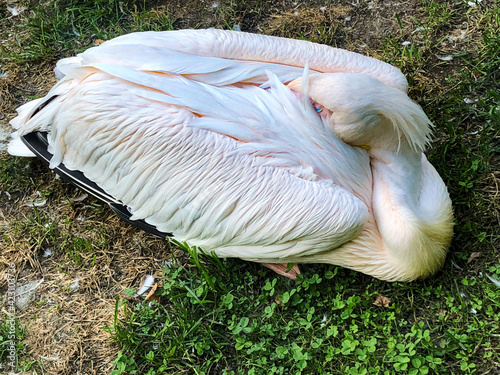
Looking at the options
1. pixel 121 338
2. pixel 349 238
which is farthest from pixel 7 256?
pixel 349 238

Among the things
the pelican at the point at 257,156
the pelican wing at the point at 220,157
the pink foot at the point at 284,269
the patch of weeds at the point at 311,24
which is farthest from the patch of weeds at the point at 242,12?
the pink foot at the point at 284,269

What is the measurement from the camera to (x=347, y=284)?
107 inches

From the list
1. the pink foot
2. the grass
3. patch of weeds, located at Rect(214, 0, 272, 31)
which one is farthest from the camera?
patch of weeds, located at Rect(214, 0, 272, 31)

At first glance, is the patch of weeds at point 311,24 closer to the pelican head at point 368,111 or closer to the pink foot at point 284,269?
the pelican head at point 368,111

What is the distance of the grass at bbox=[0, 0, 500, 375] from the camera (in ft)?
8.29

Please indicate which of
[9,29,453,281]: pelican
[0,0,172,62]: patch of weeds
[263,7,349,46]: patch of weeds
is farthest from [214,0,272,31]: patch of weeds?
[9,29,453,281]: pelican

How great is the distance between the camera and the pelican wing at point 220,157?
2.41 m

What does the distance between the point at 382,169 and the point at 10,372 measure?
89.2 inches

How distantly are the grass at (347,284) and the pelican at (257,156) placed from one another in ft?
0.69

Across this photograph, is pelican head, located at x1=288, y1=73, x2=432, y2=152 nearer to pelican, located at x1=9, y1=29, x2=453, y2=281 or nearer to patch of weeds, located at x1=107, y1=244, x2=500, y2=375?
pelican, located at x1=9, y1=29, x2=453, y2=281

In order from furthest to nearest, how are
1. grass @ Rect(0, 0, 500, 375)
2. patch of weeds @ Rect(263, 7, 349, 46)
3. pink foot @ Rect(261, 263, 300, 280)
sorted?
patch of weeds @ Rect(263, 7, 349, 46)
pink foot @ Rect(261, 263, 300, 280)
grass @ Rect(0, 0, 500, 375)

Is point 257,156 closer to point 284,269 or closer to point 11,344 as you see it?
point 284,269

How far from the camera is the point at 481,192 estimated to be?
282 centimetres

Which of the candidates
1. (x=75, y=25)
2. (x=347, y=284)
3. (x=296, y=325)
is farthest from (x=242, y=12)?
(x=296, y=325)
